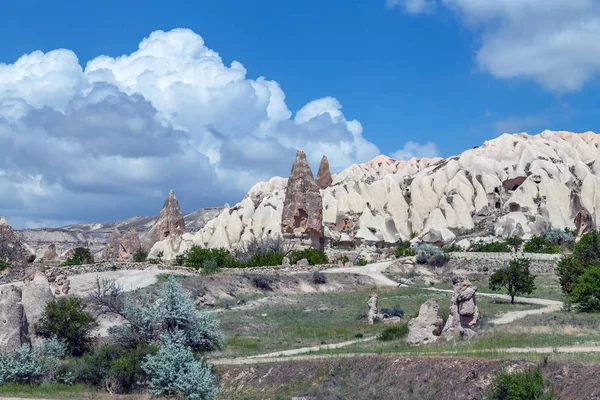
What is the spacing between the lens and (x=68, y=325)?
76.7 feet

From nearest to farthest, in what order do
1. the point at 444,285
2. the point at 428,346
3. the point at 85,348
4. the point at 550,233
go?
the point at 428,346 → the point at 85,348 → the point at 444,285 → the point at 550,233

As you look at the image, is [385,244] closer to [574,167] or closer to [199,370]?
[574,167]

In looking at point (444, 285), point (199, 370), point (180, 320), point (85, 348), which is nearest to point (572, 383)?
point (199, 370)

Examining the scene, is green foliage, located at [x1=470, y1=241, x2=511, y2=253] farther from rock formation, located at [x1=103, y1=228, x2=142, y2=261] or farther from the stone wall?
rock formation, located at [x1=103, y1=228, x2=142, y2=261]

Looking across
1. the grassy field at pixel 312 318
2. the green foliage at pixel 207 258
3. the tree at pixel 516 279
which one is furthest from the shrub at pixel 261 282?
the tree at pixel 516 279

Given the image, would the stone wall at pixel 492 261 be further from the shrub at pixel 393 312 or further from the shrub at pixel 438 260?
the shrub at pixel 393 312

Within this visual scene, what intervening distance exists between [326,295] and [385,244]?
125 ft

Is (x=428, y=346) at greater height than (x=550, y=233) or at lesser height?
Answer: lesser

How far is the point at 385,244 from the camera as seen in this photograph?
7838cm

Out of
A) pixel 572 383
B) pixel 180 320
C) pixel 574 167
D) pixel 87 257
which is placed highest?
pixel 574 167

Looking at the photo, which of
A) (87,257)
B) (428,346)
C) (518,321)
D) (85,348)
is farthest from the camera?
(87,257)

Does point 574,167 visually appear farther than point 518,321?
Yes

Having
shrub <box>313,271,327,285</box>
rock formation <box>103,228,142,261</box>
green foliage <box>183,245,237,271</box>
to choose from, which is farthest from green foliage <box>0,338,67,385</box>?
rock formation <box>103,228,142,261</box>

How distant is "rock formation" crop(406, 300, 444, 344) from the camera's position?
22516 millimetres
